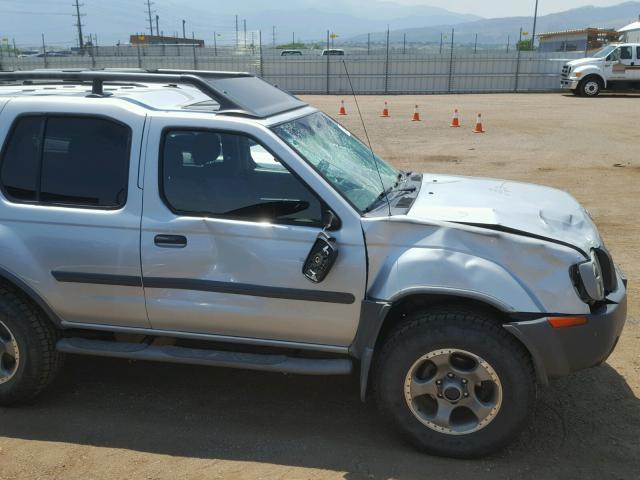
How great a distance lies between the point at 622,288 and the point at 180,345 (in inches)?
102

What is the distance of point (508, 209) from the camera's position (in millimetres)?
3549

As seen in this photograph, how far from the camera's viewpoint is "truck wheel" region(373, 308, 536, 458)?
3.14 metres

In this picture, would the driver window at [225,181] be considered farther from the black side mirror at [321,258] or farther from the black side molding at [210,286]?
the black side molding at [210,286]

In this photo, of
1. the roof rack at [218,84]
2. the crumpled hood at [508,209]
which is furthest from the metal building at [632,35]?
the roof rack at [218,84]

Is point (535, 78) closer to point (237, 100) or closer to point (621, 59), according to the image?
Result: point (621, 59)

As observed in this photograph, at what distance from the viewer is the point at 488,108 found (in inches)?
946

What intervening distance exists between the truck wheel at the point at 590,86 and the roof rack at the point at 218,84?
28.2 meters

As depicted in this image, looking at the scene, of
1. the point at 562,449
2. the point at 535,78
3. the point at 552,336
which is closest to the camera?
the point at 552,336

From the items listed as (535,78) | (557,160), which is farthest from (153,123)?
(535,78)

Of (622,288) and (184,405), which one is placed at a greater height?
(622,288)

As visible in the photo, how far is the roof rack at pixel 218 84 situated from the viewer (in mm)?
3525

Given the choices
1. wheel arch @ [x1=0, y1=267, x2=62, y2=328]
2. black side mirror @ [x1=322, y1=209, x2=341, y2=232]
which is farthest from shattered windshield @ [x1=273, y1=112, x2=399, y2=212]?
wheel arch @ [x1=0, y1=267, x2=62, y2=328]

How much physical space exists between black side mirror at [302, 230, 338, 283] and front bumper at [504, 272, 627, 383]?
0.94 m

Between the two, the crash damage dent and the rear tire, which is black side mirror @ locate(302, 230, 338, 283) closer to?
the crash damage dent
